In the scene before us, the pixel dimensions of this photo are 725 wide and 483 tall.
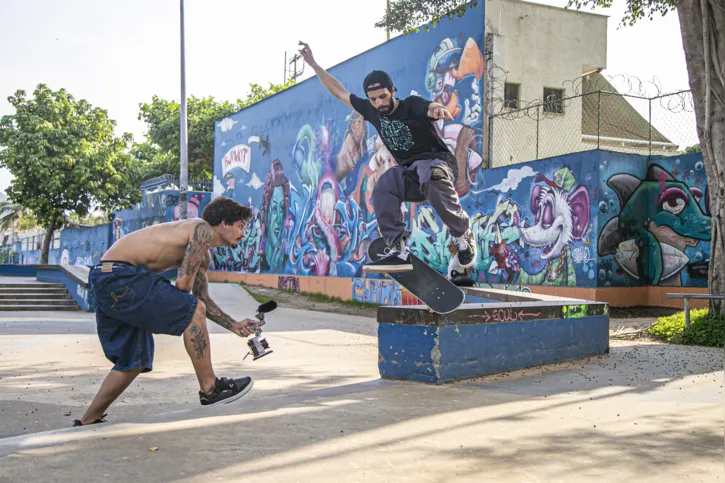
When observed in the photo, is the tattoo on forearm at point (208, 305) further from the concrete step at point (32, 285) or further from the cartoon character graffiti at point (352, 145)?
the concrete step at point (32, 285)

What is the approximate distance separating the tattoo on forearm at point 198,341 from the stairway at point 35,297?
49.8 feet

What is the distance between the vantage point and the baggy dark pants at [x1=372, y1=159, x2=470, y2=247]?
19.0ft

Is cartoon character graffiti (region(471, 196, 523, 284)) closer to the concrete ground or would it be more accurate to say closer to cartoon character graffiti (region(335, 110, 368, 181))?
cartoon character graffiti (region(335, 110, 368, 181))

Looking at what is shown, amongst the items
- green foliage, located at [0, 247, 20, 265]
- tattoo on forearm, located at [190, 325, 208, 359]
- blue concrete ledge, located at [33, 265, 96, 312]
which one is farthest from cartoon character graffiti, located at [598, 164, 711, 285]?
green foliage, located at [0, 247, 20, 265]

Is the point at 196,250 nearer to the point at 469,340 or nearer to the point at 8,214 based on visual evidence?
the point at 469,340

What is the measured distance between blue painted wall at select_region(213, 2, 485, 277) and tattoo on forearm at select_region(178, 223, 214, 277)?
12391 mm

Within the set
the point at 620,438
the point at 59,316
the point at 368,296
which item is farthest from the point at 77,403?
the point at 368,296

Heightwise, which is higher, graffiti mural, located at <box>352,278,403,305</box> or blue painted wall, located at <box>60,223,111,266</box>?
blue painted wall, located at <box>60,223,111,266</box>

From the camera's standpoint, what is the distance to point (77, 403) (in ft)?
18.9

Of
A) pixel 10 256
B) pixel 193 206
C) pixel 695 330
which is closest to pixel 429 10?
pixel 695 330

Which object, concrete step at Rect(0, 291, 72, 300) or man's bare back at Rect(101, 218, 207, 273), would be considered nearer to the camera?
man's bare back at Rect(101, 218, 207, 273)

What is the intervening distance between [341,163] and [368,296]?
4.33 meters

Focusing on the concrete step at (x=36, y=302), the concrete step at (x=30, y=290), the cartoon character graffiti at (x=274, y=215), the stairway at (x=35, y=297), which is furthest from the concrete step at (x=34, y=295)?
the cartoon character graffiti at (x=274, y=215)

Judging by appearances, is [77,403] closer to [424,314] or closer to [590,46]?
[424,314]
